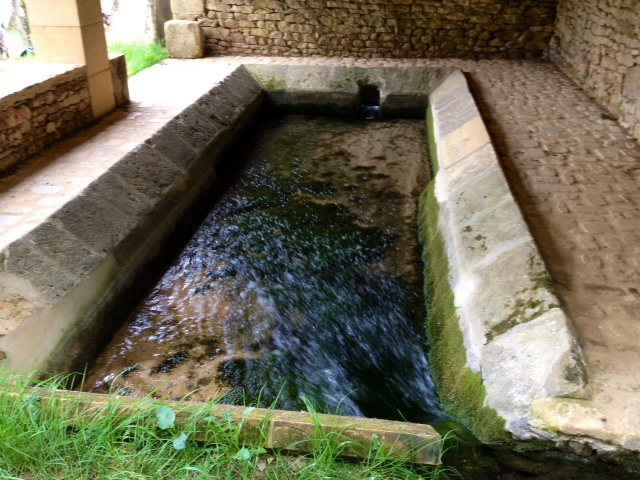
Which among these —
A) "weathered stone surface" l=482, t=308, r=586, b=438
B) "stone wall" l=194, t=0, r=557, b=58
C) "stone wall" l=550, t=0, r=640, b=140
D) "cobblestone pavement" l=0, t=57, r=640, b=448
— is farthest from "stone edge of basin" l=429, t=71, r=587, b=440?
"stone wall" l=194, t=0, r=557, b=58

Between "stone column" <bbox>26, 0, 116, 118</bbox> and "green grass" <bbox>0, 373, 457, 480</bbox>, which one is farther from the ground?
"stone column" <bbox>26, 0, 116, 118</bbox>

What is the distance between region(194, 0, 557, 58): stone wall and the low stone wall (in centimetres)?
430

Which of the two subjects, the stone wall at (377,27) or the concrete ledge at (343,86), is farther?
the stone wall at (377,27)

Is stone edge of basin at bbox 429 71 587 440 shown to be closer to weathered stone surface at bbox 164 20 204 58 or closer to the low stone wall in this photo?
the low stone wall

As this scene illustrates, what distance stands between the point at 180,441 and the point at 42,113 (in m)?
3.66

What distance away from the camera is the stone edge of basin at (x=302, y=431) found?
2.34 meters

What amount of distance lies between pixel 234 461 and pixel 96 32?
16.0 ft

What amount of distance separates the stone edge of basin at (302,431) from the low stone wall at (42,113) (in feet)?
9.08

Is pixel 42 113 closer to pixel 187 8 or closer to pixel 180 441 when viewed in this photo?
pixel 180 441

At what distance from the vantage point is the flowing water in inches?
135

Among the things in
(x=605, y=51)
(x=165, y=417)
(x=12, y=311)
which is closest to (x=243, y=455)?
(x=165, y=417)

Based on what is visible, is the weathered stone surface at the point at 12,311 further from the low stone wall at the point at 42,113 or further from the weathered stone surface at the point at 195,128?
the weathered stone surface at the point at 195,128

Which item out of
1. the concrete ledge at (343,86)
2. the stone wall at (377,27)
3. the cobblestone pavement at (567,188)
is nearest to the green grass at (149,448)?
the cobblestone pavement at (567,188)

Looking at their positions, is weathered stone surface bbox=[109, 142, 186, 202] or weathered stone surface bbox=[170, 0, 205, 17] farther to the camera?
weathered stone surface bbox=[170, 0, 205, 17]
